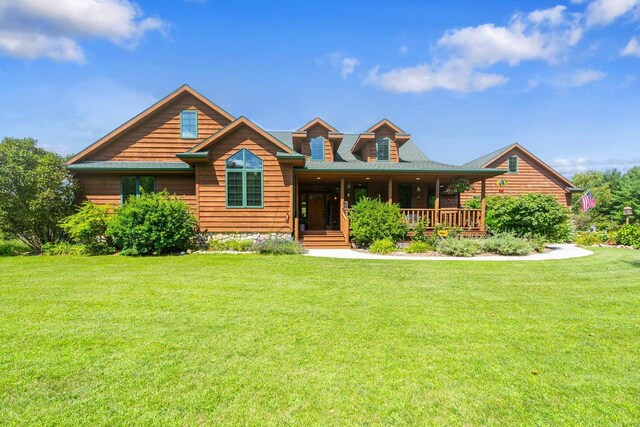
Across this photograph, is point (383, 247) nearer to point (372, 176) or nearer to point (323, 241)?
point (323, 241)

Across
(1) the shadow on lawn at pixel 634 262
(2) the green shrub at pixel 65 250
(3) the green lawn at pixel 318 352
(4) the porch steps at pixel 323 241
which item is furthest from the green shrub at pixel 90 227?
(1) the shadow on lawn at pixel 634 262

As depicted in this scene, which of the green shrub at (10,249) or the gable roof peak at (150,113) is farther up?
the gable roof peak at (150,113)

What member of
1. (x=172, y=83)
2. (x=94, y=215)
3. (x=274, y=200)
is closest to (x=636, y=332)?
(x=274, y=200)

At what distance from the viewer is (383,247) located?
12.1 m

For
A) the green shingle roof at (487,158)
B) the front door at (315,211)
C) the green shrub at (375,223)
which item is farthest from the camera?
the green shingle roof at (487,158)

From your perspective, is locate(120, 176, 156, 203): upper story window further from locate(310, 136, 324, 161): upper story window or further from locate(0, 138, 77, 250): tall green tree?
locate(310, 136, 324, 161): upper story window

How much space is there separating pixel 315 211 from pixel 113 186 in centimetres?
975

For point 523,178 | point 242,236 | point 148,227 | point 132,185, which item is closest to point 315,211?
point 242,236

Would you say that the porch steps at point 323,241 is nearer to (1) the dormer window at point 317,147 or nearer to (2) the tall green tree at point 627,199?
(1) the dormer window at point 317,147

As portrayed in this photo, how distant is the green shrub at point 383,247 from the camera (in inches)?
475

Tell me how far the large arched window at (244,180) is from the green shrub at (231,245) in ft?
5.07

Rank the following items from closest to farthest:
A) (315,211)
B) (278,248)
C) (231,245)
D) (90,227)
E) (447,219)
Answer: (90,227)
(278,248)
(231,245)
(447,219)
(315,211)

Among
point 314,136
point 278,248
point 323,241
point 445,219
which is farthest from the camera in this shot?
point 314,136

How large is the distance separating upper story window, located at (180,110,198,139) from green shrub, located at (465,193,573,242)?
14.5 meters
